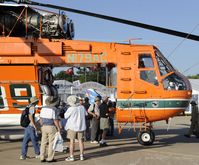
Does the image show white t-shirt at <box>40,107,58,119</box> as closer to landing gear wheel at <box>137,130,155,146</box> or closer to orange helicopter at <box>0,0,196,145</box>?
orange helicopter at <box>0,0,196,145</box>

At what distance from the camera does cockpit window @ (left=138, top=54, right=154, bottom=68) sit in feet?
42.7

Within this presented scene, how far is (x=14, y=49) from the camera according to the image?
13.4 meters

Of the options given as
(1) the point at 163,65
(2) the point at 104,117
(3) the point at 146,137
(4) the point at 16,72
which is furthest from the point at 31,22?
(3) the point at 146,137

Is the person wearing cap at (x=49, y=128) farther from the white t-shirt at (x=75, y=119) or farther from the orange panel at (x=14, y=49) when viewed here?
the orange panel at (x=14, y=49)

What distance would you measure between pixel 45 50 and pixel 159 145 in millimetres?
4836

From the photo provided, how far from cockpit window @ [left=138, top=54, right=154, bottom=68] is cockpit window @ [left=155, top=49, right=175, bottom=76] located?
0.88 ft

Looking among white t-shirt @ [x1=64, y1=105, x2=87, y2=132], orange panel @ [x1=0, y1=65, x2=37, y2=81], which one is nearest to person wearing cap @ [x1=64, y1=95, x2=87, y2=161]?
white t-shirt @ [x1=64, y1=105, x2=87, y2=132]

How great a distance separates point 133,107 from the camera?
12969 millimetres

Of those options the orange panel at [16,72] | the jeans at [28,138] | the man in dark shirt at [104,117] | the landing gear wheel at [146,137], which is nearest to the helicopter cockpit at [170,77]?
the landing gear wheel at [146,137]

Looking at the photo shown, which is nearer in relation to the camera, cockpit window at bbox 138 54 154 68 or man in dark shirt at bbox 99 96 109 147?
cockpit window at bbox 138 54 154 68

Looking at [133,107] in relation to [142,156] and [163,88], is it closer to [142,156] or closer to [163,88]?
[163,88]

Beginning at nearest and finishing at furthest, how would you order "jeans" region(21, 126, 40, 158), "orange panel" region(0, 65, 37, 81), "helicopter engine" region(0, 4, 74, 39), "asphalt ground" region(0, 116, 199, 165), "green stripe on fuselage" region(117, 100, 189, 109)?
"asphalt ground" region(0, 116, 199, 165), "jeans" region(21, 126, 40, 158), "green stripe on fuselage" region(117, 100, 189, 109), "orange panel" region(0, 65, 37, 81), "helicopter engine" region(0, 4, 74, 39)

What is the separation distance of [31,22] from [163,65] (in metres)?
4.70

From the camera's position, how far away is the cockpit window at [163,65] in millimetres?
12986
